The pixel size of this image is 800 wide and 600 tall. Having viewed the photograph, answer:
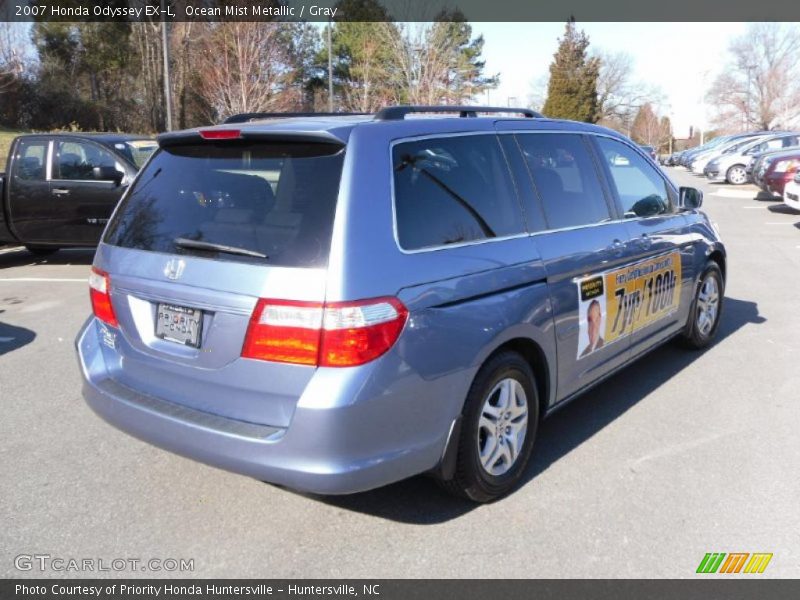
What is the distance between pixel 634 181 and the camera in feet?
15.9

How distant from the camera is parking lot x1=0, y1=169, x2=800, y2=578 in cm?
296

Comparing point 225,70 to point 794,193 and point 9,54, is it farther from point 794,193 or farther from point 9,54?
point 794,193

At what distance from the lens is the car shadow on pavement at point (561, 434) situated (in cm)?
335

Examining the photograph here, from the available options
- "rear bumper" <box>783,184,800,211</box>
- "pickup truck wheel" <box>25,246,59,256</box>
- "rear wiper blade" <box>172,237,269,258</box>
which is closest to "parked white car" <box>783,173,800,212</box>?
"rear bumper" <box>783,184,800,211</box>

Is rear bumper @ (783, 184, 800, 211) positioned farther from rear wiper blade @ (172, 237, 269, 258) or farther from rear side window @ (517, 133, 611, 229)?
rear wiper blade @ (172, 237, 269, 258)

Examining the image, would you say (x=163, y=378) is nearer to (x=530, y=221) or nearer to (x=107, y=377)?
(x=107, y=377)

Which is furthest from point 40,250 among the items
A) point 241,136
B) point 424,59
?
point 424,59

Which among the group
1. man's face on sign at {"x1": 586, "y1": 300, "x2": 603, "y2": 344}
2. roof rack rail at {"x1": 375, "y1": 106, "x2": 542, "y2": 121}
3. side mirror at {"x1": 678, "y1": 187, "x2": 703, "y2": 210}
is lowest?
man's face on sign at {"x1": 586, "y1": 300, "x2": 603, "y2": 344}

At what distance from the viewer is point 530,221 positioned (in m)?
3.61

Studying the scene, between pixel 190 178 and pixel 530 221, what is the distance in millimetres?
1697

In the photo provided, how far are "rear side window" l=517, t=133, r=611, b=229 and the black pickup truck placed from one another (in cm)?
680

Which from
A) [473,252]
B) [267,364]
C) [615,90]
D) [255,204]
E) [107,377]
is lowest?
[107,377]

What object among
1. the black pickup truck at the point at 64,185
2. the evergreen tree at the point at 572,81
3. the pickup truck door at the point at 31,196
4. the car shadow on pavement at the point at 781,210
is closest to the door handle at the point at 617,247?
the black pickup truck at the point at 64,185

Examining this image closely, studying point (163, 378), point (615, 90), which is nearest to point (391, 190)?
point (163, 378)
